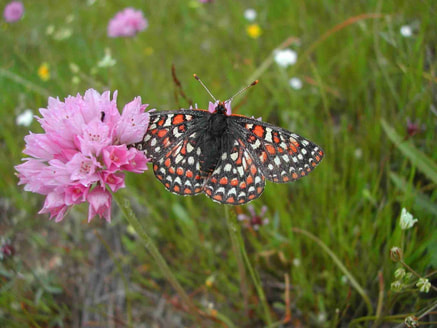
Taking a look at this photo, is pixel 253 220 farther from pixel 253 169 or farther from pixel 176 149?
pixel 176 149

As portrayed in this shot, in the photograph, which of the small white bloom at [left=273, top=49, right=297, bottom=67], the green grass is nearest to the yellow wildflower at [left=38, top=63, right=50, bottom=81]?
the green grass

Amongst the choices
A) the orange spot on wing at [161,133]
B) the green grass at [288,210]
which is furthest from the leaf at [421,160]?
the orange spot on wing at [161,133]

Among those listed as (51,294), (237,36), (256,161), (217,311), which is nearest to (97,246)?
(51,294)

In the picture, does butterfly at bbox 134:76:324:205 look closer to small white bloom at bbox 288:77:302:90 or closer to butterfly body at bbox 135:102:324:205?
butterfly body at bbox 135:102:324:205

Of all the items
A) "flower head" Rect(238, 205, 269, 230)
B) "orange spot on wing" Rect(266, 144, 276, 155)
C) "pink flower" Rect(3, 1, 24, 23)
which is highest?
"pink flower" Rect(3, 1, 24, 23)

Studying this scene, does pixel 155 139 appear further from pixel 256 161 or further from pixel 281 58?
pixel 281 58

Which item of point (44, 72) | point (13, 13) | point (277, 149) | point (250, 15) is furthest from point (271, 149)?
point (13, 13)

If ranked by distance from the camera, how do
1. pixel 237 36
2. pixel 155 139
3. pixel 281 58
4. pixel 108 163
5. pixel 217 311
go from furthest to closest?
pixel 237 36 < pixel 281 58 < pixel 217 311 < pixel 155 139 < pixel 108 163
